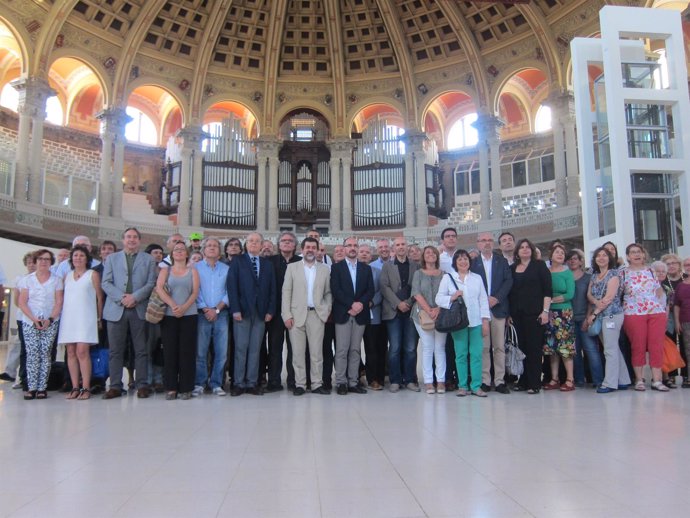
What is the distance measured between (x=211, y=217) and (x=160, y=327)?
58.8ft

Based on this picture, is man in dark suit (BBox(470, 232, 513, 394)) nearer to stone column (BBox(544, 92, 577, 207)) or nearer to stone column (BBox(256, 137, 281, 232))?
stone column (BBox(544, 92, 577, 207))

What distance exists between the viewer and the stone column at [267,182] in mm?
24469

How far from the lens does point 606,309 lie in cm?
643

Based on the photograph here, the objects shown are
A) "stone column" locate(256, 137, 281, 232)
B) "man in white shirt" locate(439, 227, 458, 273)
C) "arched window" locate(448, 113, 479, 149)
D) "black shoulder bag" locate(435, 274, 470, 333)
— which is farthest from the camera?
"arched window" locate(448, 113, 479, 149)

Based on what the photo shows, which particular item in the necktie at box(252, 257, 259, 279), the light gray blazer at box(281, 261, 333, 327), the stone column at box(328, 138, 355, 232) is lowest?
the light gray blazer at box(281, 261, 333, 327)

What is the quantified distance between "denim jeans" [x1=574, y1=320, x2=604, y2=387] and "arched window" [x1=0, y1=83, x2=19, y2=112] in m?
24.6

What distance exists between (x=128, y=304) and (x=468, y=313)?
3.60 m

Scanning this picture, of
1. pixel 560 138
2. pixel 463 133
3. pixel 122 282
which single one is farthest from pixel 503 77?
pixel 122 282

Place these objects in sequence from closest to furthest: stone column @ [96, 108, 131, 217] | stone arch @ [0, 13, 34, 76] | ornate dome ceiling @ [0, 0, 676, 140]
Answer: stone arch @ [0, 13, 34, 76]
stone column @ [96, 108, 131, 217]
ornate dome ceiling @ [0, 0, 676, 140]

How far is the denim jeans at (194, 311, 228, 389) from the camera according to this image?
6.30 m

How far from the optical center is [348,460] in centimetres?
323

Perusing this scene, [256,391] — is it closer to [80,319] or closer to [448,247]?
[80,319]

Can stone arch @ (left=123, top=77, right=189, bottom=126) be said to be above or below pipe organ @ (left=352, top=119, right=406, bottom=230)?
above

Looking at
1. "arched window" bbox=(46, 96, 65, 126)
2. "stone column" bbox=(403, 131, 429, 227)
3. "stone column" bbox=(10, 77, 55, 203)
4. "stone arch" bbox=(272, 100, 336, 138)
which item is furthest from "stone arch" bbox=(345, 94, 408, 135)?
"arched window" bbox=(46, 96, 65, 126)
